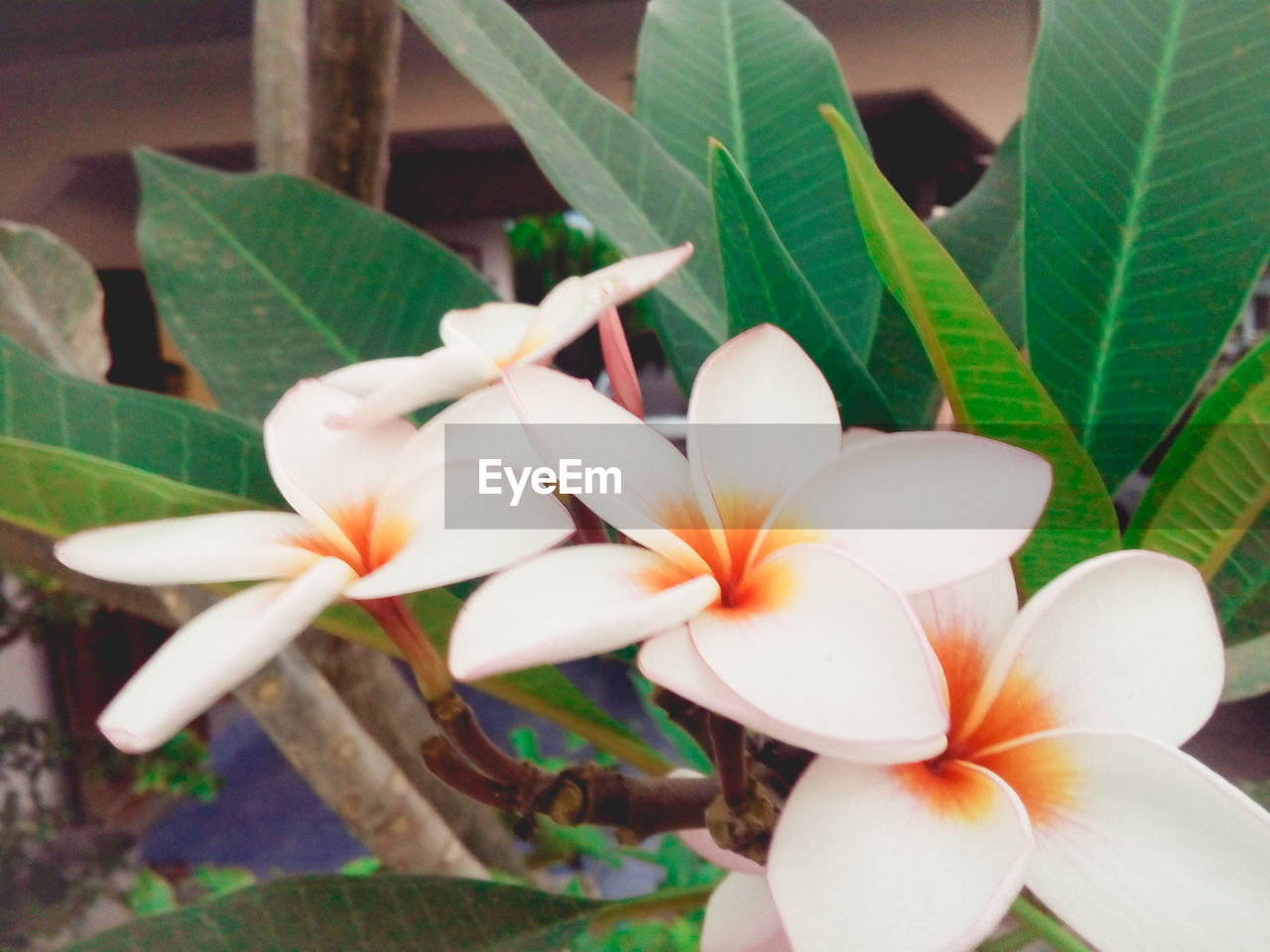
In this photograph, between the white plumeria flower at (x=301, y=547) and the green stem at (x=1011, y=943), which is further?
the green stem at (x=1011, y=943)

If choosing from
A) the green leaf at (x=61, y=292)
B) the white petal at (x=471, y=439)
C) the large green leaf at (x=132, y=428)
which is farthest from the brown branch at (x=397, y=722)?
the white petal at (x=471, y=439)

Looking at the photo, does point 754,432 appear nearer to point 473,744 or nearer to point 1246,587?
point 473,744

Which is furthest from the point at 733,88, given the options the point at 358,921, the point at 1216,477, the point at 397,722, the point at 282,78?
the point at 397,722

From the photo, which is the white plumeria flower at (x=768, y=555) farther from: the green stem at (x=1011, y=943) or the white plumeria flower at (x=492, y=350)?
the green stem at (x=1011, y=943)

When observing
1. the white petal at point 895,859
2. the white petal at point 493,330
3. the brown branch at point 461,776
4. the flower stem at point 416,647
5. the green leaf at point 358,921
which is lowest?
the green leaf at point 358,921

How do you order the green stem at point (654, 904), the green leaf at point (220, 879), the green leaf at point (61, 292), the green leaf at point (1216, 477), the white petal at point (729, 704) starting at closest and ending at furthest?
the white petal at point (729, 704) → the green leaf at point (1216, 477) → the green stem at point (654, 904) → the green leaf at point (61, 292) → the green leaf at point (220, 879)

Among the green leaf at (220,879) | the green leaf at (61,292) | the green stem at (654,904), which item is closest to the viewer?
the green stem at (654,904)

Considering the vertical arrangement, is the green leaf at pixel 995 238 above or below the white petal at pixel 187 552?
above

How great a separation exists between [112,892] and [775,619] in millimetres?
1755

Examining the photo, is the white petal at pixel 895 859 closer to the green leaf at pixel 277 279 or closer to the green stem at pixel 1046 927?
the green stem at pixel 1046 927

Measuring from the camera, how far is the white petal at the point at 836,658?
0.36 ft

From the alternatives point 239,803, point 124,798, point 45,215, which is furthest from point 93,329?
point 239,803

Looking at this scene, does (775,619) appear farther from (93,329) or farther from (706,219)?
(93,329)
